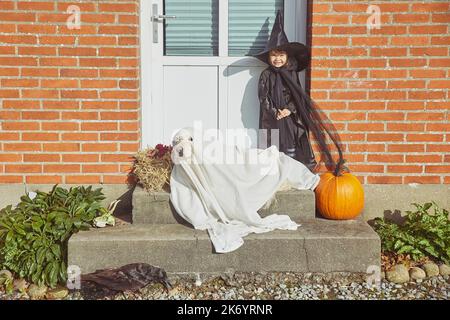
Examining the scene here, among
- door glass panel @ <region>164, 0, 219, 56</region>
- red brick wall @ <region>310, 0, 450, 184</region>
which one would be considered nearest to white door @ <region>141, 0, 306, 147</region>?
door glass panel @ <region>164, 0, 219, 56</region>

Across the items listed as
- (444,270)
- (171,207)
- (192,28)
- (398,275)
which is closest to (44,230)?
(171,207)

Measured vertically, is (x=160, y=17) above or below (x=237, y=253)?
above

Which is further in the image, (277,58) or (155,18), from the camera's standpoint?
(155,18)

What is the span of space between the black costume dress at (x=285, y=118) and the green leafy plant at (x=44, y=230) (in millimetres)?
1635

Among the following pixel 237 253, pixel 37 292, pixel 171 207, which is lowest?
pixel 37 292

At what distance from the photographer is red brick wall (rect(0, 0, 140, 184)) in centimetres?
462

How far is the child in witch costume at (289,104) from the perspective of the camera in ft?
15.7

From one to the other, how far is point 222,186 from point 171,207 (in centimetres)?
44

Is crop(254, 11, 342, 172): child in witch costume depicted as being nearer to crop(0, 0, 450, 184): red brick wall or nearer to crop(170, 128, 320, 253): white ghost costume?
crop(0, 0, 450, 184): red brick wall

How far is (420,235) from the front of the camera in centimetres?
454

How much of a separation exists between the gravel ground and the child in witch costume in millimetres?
1078

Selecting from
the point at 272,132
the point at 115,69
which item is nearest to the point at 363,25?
the point at 272,132

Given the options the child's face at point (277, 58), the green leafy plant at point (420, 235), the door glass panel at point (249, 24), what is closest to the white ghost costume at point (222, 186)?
the green leafy plant at point (420, 235)

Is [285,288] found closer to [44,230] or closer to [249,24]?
[44,230]
